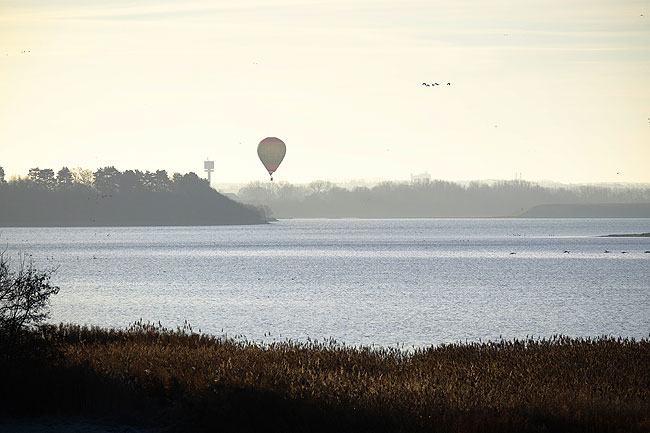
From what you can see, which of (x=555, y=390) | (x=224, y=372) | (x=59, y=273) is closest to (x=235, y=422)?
(x=224, y=372)

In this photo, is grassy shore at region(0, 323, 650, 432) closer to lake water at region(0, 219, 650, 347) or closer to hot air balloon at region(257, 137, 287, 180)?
lake water at region(0, 219, 650, 347)

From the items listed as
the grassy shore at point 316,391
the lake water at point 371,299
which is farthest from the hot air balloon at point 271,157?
the grassy shore at point 316,391

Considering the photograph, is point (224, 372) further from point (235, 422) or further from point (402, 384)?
point (402, 384)

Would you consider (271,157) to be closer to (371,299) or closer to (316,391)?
(371,299)

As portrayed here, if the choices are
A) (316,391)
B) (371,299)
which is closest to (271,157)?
(371,299)

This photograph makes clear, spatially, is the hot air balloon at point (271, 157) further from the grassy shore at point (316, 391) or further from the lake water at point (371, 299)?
the grassy shore at point (316, 391)

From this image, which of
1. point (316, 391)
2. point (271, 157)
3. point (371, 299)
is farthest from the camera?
point (271, 157)

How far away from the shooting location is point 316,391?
60.2ft

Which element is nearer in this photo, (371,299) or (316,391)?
(316,391)

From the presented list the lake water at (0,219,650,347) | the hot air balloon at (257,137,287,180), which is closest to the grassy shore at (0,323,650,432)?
the lake water at (0,219,650,347)

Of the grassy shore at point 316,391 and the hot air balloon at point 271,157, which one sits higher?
the hot air balloon at point 271,157

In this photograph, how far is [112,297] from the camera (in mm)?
69188

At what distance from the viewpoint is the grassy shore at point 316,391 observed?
16.8 metres

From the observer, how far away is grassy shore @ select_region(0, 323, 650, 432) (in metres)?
16.8
